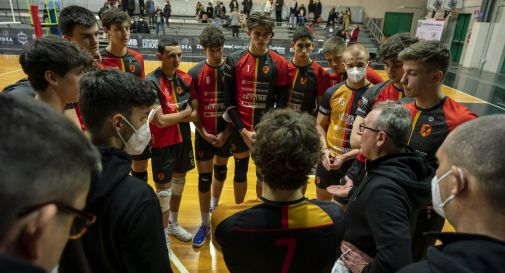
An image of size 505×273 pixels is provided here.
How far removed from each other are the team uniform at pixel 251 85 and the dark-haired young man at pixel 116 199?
5.91ft

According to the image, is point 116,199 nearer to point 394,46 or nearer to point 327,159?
point 327,159

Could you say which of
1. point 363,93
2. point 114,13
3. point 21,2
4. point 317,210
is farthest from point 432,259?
point 21,2

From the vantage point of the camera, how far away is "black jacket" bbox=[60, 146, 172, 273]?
1.13 metres

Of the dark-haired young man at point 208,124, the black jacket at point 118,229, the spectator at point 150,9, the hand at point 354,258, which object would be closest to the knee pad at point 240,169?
the dark-haired young man at point 208,124

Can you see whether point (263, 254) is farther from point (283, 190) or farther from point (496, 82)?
point (496, 82)

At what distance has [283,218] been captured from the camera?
1271 millimetres

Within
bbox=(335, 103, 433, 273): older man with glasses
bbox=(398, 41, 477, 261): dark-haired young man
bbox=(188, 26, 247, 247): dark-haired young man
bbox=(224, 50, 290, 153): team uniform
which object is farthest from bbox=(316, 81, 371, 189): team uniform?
bbox=(335, 103, 433, 273): older man with glasses

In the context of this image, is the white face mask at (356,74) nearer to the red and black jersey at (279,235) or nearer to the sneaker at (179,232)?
the red and black jersey at (279,235)

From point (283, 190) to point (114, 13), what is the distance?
2.76 metres

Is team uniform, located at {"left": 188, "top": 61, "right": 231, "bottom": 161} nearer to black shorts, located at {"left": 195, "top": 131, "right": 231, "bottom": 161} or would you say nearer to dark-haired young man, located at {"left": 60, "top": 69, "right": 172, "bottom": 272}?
black shorts, located at {"left": 195, "top": 131, "right": 231, "bottom": 161}

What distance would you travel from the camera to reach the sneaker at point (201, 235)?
310cm

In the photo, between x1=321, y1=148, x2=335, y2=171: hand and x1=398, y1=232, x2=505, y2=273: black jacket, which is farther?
x1=321, y1=148, x2=335, y2=171: hand

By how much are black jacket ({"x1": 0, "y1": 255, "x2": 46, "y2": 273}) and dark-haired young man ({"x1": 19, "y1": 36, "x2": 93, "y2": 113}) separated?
4.89 ft

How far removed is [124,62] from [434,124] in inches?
113
